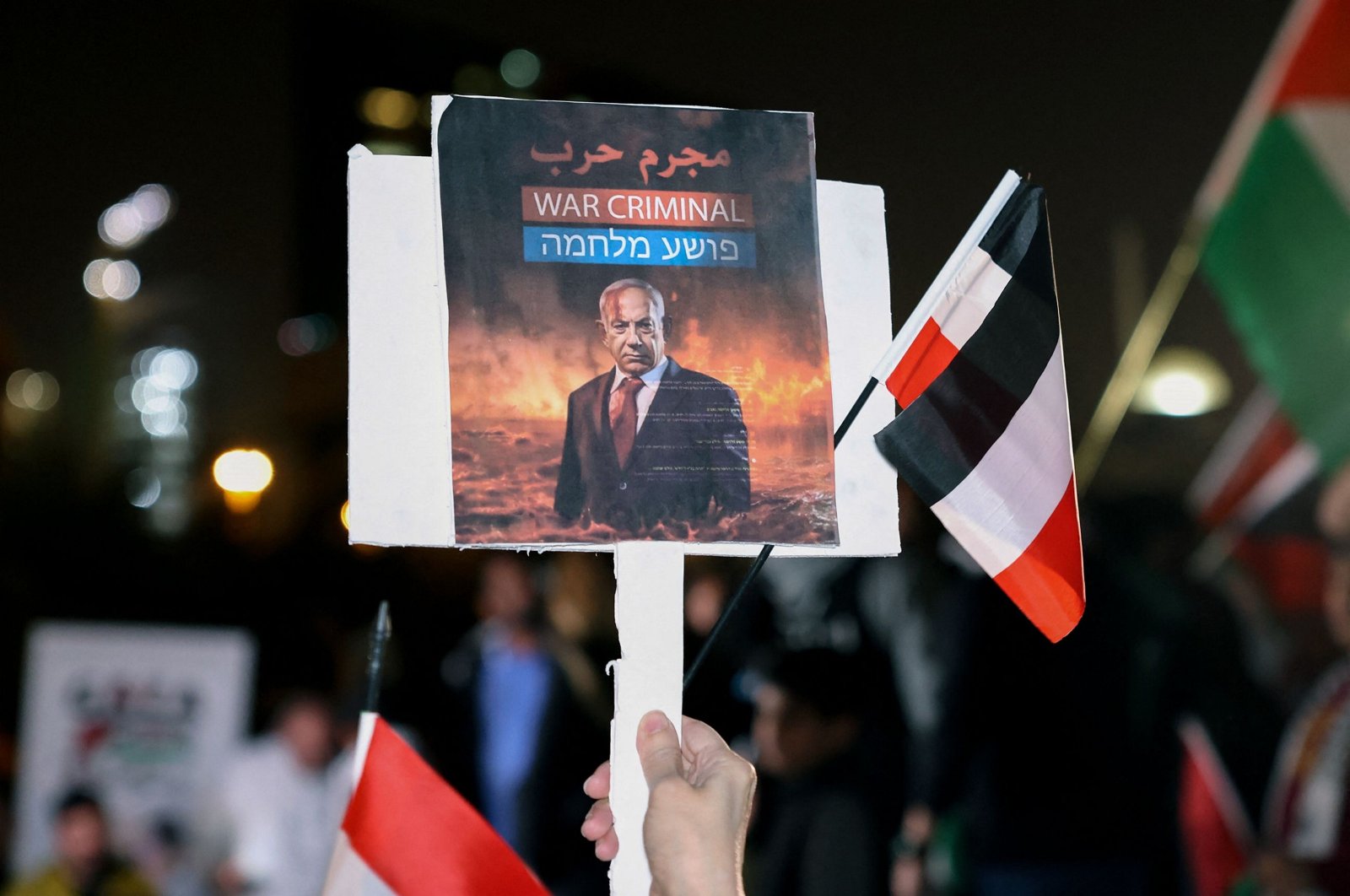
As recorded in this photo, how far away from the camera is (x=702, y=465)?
881 millimetres

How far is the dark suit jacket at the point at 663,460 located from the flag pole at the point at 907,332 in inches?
2.4

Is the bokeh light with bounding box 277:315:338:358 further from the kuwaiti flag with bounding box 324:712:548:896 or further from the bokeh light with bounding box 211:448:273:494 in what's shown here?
the kuwaiti flag with bounding box 324:712:548:896

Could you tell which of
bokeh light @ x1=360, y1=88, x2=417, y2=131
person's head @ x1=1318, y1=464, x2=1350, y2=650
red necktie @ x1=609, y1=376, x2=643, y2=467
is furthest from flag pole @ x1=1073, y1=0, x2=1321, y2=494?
bokeh light @ x1=360, y1=88, x2=417, y2=131

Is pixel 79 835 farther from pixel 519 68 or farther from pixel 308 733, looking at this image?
pixel 519 68

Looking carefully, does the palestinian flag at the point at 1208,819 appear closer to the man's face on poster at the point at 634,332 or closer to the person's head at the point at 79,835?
the man's face on poster at the point at 634,332

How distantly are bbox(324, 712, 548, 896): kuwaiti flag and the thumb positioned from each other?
29 centimetres

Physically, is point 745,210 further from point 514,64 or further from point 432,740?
point 514,64

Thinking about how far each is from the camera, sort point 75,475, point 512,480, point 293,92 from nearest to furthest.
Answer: point 512,480, point 293,92, point 75,475

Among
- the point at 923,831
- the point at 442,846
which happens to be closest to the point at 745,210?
the point at 442,846

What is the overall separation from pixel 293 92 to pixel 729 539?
17.1ft

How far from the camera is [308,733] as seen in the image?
339 centimetres

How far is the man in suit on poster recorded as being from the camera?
870mm

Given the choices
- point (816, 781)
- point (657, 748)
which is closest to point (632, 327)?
point (657, 748)

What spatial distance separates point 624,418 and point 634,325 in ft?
0.21
